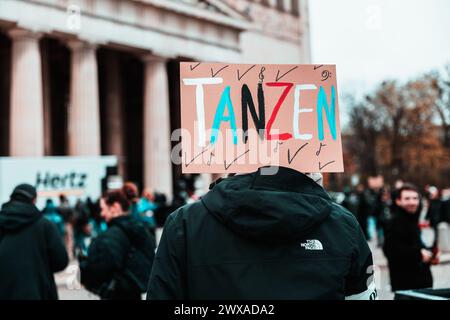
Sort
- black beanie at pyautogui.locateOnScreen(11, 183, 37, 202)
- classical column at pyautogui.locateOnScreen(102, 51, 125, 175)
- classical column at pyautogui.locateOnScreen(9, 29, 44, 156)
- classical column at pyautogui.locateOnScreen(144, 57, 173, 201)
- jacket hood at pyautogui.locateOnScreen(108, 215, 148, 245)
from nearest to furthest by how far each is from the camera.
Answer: black beanie at pyautogui.locateOnScreen(11, 183, 37, 202)
jacket hood at pyautogui.locateOnScreen(108, 215, 148, 245)
classical column at pyautogui.locateOnScreen(9, 29, 44, 156)
classical column at pyautogui.locateOnScreen(144, 57, 173, 201)
classical column at pyautogui.locateOnScreen(102, 51, 125, 175)

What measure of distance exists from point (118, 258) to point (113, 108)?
36614mm

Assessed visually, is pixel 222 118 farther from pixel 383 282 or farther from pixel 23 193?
pixel 383 282

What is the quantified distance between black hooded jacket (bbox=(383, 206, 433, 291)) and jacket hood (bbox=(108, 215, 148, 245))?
2.57 metres

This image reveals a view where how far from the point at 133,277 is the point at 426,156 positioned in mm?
53991

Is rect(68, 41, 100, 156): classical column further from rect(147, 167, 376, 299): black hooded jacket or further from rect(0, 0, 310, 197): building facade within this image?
rect(147, 167, 376, 299): black hooded jacket

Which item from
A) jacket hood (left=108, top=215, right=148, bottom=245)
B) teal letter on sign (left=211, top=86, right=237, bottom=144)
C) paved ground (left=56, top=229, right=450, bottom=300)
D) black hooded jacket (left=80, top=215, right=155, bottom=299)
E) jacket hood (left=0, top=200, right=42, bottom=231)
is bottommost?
paved ground (left=56, top=229, right=450, bottom=300)

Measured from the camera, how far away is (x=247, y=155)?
10.3 feet

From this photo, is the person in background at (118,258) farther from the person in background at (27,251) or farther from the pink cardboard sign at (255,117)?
the pink cardboard sign at (255,117)

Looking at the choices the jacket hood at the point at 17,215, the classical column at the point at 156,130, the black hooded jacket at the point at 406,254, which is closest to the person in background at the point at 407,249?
the black hooded jacket at the point at 406,254

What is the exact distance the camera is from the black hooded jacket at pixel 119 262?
6.48 metres

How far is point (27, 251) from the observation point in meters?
6.43

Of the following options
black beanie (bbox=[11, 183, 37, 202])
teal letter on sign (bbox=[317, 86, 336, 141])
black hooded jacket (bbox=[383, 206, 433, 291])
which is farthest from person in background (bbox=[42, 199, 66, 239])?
teal letter on sign (bbox=[317, 86, 336, 141])

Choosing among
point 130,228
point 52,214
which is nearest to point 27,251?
point 130,228

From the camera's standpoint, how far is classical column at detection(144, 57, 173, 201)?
38344 mm
